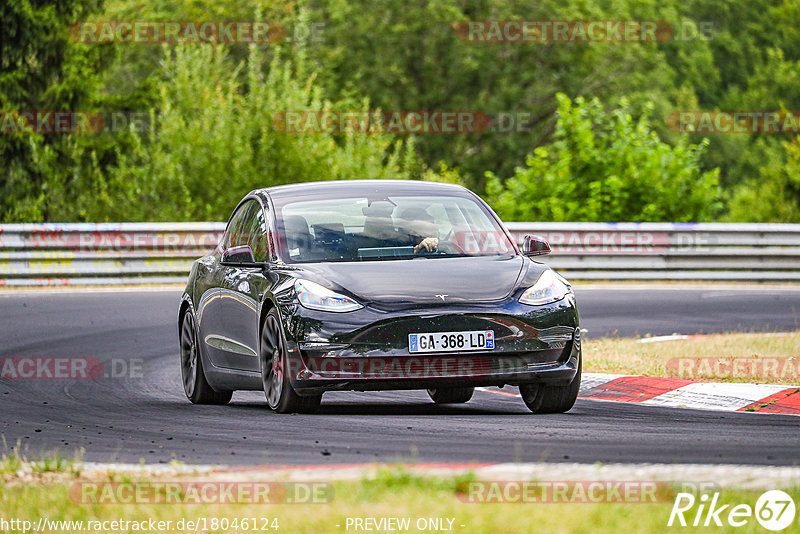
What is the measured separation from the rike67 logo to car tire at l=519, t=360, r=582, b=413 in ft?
12.5

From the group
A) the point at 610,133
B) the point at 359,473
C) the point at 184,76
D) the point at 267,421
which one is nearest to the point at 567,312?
the point at 267,421

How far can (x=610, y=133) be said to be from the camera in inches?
1203

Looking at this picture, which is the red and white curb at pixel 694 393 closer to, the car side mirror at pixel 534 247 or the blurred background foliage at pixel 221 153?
the car side mirror at pixel 534 247

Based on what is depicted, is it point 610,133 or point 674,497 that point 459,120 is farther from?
point 674,497

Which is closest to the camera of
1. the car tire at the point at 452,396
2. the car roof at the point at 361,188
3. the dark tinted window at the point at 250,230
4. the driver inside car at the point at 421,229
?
the driver inside car at the point at 421,229

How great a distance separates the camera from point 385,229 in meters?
10.2

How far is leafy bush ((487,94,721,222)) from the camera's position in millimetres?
29266

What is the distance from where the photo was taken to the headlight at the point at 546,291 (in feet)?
30.5

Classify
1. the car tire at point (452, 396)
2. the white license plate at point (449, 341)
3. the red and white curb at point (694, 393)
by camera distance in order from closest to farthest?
1. the white license plate at point (449, 341)
2. the red and white curb at point (694, 393)
3. the car tire at point (452, 396)

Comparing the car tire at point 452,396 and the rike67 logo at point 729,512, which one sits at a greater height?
the rike67 logo at point 729,512

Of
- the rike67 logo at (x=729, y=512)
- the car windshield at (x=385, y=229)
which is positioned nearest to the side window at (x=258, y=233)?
the car windshield at (x=385, y=229)

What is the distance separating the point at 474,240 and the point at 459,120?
49906 millimetres

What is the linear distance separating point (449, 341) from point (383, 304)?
46 centimetres

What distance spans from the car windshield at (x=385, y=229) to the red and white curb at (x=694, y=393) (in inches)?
59.9
